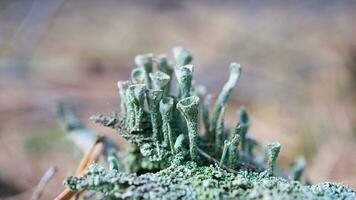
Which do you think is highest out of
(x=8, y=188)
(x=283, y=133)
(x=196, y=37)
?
(x=196, y=37)

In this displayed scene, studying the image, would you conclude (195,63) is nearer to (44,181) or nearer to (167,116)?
(44,181)

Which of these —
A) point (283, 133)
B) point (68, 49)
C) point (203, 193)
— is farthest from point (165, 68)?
point (68, 49)

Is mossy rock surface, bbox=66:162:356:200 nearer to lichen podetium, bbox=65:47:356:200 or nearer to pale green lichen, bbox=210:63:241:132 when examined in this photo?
lichen podetium, bbox=65:47:356:200

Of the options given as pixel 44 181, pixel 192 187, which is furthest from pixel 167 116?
pixel 44 181

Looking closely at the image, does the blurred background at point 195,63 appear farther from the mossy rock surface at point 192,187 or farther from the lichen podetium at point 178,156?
the mossy rock surface at point 192,187

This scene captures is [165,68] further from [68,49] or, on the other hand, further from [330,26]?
[330,26]

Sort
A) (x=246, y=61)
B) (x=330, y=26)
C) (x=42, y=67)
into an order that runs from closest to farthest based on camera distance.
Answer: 1. (x=42, y=67)
2. (x=246, y=61)
3. (x=330, y=26)

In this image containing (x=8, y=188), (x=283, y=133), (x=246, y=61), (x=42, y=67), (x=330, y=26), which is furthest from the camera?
(x=330, y=26)
